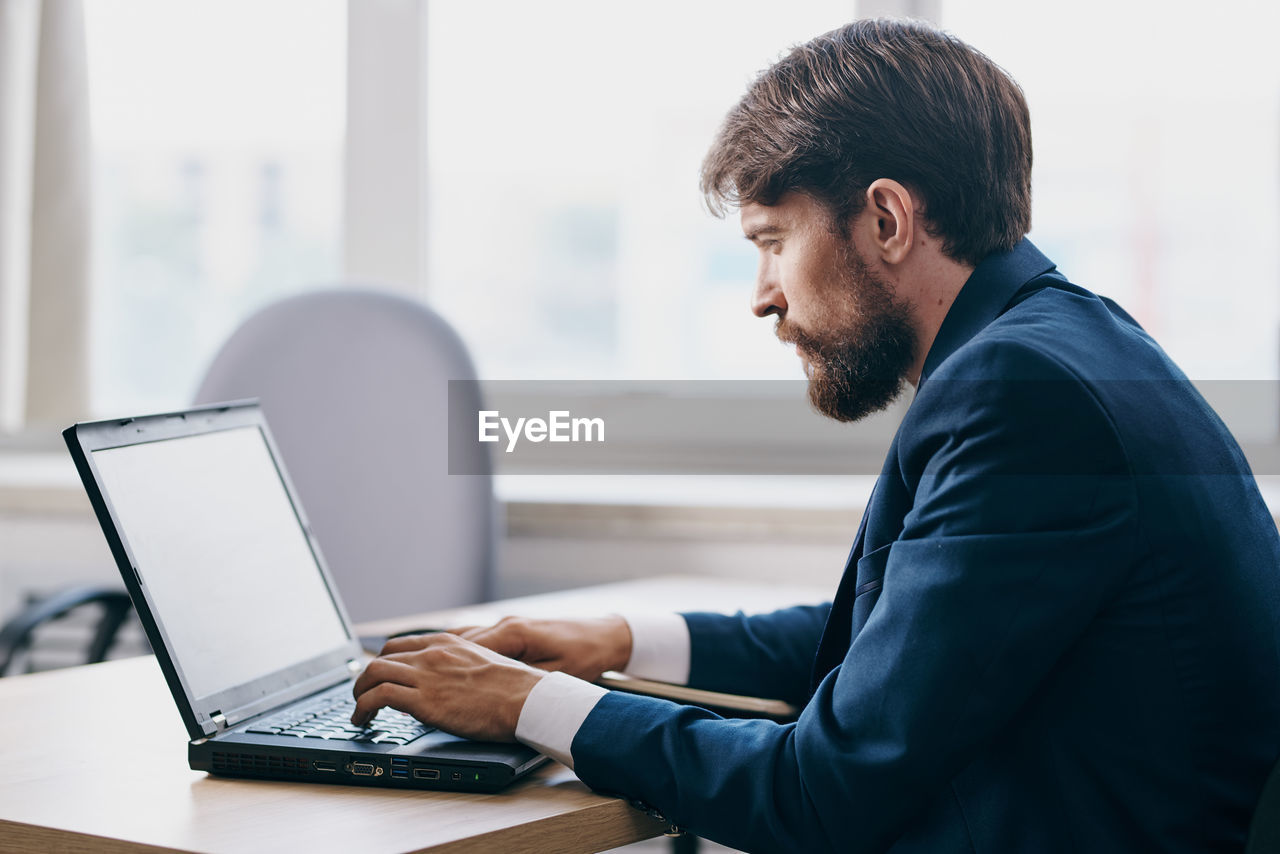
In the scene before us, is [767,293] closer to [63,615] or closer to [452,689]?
[452,689]

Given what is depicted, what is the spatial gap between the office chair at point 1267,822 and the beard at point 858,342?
48 cm

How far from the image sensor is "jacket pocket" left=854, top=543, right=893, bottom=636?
0.92m

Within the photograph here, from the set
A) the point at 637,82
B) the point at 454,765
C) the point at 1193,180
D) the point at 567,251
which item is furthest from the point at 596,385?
the point at 454,765

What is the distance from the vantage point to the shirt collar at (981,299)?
99cm

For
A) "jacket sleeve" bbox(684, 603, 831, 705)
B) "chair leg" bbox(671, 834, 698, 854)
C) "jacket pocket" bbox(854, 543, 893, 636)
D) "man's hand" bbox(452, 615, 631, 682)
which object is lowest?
→ "chair leg" bbox(671, 834, 698, 854)

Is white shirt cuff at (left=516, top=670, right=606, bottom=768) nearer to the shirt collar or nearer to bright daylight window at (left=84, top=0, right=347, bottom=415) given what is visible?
the shirt collar

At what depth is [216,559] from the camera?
1070mm

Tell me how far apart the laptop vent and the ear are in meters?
0.64

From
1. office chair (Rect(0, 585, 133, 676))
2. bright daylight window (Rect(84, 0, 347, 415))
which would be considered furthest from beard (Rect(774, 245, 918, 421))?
bright daylight window (Rect(84, 0, 347, 415))

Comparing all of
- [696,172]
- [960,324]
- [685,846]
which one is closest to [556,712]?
[960,324]

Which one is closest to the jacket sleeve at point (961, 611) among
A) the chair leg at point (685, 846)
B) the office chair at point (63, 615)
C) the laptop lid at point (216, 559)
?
the laptop lid at point (216, 559)

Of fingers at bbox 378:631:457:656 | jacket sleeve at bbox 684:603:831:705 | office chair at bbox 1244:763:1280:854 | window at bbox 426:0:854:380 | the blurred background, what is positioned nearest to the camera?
office chair at bbox 1244:763:1280:854

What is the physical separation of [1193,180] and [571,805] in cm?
186

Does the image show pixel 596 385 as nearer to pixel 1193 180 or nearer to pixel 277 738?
pixel 1193 180
